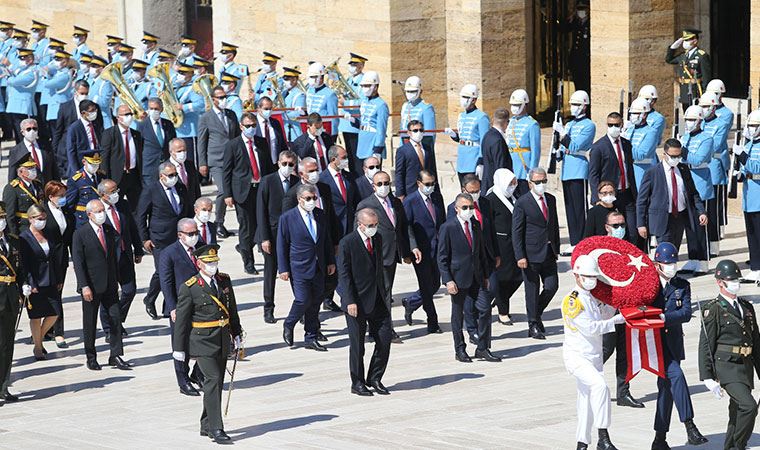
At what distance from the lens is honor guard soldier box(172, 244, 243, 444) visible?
44.8 feet

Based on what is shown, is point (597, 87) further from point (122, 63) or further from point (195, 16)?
point (195, 16)

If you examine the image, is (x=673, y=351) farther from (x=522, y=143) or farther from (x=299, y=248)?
(x=522, y=143)

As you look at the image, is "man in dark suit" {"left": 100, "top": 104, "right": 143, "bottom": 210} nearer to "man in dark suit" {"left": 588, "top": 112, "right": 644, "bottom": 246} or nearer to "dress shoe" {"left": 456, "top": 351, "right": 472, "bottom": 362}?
"man in dark suit" {"left": 588, "top": 112, "right": 644, "bottom": 246}

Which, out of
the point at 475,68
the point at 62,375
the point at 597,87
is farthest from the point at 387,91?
the point at 62,375

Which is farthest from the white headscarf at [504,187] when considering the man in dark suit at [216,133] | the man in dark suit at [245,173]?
the man in dark suit at [216,133]

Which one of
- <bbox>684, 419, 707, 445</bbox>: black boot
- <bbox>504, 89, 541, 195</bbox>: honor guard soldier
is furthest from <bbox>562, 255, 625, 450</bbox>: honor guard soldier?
<bbox>504, 89, 541, 195</bbox>: honor guard soldier

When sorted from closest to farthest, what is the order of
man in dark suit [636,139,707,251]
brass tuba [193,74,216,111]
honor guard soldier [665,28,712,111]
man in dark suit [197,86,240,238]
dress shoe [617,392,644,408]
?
dress shoe [617,392,644,408] < man in dark suit [636,139,707,251] < man in dark suit [197,86,240,238] < honor guard soldier [665,28,712,111] < brass tuba [193,74,216,111]

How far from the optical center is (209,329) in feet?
45.3

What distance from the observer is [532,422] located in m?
14.0

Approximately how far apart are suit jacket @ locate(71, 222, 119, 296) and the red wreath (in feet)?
15.7

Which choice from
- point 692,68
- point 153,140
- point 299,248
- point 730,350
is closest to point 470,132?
point 692,68

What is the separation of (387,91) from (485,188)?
24.8 feet

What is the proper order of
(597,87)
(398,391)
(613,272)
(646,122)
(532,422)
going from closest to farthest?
(613,272)
(532,422)
(398,391)
(646,122)
(597,87)

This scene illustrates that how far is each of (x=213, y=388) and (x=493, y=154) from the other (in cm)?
670
